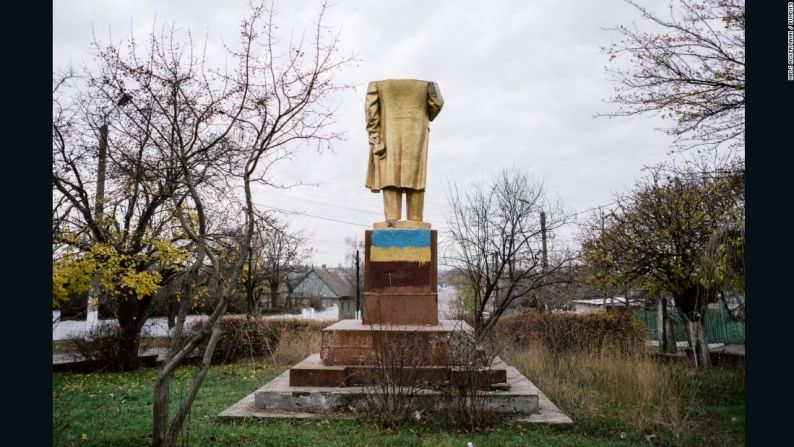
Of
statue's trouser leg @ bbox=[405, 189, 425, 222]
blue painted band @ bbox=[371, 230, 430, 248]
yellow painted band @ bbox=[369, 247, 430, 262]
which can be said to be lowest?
yellow painted band @ bbox=[369, 247, 430, 262]

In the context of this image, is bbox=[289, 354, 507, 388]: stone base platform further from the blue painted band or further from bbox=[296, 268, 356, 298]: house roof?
bbox=[296, 268, 356, 298]: house roof

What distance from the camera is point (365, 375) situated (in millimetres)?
6957

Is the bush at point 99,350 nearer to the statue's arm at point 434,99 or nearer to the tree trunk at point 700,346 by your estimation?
the statue's arm at point 434,99

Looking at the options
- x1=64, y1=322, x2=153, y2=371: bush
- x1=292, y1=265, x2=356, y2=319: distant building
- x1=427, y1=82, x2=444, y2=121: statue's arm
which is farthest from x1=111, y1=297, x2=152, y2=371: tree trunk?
x1=292, y1=265, x2=356, y2=319: distant building

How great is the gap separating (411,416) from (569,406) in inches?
89.1

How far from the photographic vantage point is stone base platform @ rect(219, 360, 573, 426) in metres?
6.63

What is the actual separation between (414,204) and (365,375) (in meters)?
3.00

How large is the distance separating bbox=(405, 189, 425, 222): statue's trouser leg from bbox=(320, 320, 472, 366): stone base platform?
1.81 m

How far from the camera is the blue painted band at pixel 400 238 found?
27.5 ft

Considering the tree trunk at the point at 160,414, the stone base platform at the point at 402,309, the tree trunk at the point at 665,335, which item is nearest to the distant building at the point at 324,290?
the tree trunk at the point at 665,335

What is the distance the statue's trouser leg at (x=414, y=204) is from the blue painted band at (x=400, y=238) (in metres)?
0.43

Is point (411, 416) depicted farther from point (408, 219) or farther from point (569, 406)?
point (408, 219)

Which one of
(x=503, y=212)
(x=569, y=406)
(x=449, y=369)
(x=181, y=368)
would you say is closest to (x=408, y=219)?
(x=449, y=369)

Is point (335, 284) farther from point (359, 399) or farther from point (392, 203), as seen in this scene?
point (359, 399)
